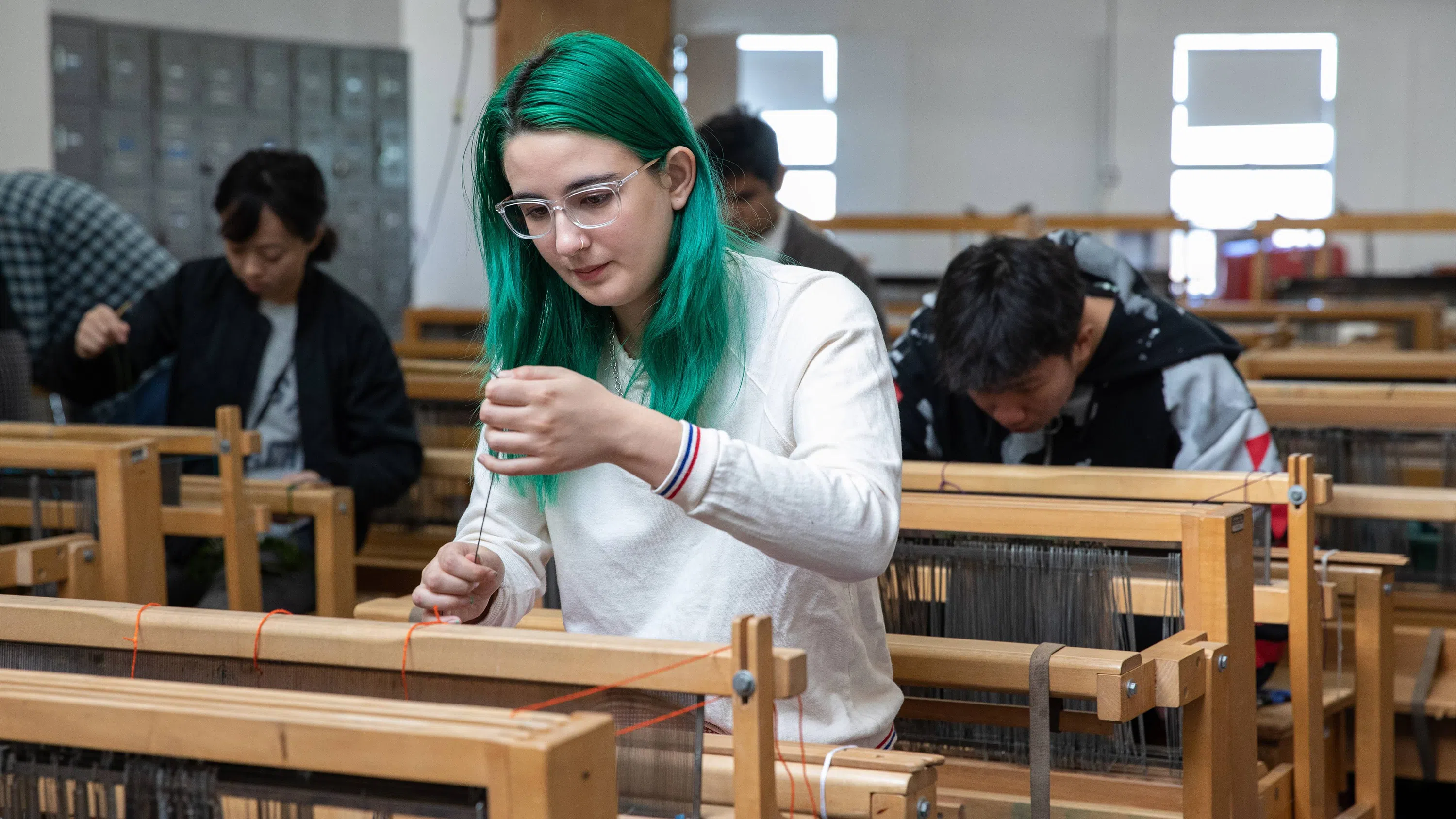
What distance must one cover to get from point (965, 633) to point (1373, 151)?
916 cm

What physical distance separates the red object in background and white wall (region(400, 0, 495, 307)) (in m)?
4.18

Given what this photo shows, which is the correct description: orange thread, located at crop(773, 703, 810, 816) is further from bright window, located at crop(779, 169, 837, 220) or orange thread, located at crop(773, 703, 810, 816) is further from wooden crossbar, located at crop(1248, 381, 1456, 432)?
bright window, located at crop(779, 169, 837, 220)

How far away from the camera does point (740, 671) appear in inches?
36.0

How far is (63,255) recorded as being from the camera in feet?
10.8

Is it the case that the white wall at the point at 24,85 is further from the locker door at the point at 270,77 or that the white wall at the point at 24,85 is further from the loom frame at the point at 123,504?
the loom frame at the point at 123,504

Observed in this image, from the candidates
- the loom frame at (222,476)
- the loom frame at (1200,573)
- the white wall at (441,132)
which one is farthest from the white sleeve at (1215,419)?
the white wall at (441,132)

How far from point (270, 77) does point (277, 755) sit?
5.63 m

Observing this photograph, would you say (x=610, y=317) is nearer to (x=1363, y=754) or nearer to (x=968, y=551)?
(x=968, y=551)

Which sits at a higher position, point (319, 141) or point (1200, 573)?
point (319, 141)

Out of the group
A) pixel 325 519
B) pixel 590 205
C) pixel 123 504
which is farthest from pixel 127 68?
pixel 590 205

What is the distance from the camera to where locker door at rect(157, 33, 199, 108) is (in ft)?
18.3

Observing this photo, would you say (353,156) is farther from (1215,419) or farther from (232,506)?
(1215,419)

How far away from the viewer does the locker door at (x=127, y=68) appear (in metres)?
5.39

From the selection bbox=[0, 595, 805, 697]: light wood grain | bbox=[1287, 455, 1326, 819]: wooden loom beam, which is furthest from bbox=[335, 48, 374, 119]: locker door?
bbox=[0, 595, 805, 697]: light wood grain
